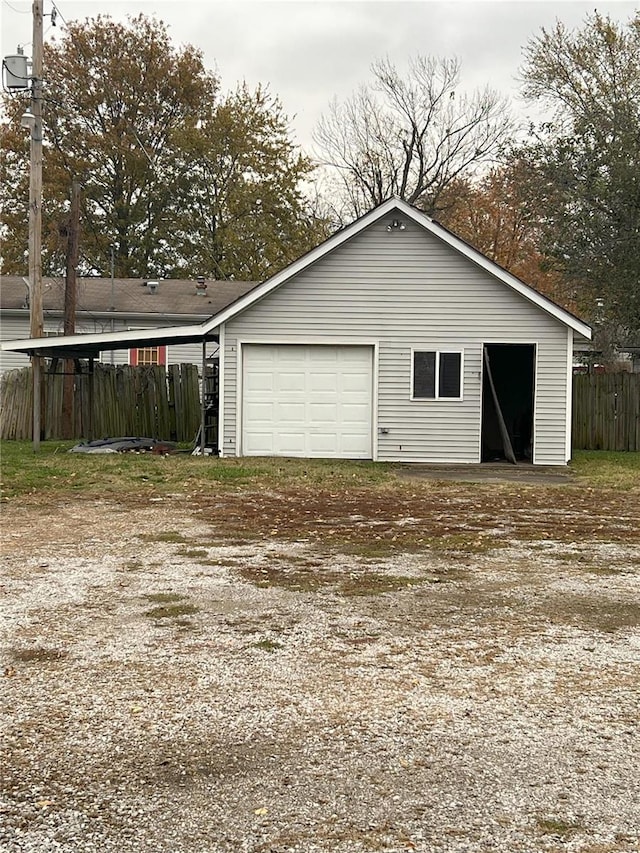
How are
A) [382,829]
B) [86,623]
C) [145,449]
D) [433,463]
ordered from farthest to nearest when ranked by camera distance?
[145,449] < [433,463] < [86,623] < [382,829]

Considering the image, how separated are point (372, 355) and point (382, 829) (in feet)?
47.2

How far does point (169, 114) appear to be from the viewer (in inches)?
1526

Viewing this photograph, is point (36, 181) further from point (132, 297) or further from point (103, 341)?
point (132, 297)

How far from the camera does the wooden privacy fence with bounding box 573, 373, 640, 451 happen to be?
2006cm

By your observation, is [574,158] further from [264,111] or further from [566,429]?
[264,111]

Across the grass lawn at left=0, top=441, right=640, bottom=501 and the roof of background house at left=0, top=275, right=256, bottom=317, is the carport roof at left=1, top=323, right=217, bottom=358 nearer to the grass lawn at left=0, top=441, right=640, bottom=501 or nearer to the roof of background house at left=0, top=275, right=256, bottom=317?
the grass lawn at left=0, top=441, right=640, bottom=501

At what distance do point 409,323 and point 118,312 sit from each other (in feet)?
39.7

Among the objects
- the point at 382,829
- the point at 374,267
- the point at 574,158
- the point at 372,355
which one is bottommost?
the point at 382,829

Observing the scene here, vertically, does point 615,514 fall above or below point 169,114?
below

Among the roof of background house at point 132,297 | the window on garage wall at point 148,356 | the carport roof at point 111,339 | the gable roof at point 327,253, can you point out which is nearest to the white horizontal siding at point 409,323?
the gable roof at point 327,253

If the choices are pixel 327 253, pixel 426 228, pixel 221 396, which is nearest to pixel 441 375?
pixel 426 228

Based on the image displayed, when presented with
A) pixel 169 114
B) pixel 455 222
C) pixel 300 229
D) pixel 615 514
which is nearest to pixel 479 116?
pixel 455 222

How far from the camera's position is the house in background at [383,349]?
16844 millimetres

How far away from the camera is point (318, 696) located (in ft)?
13.8
